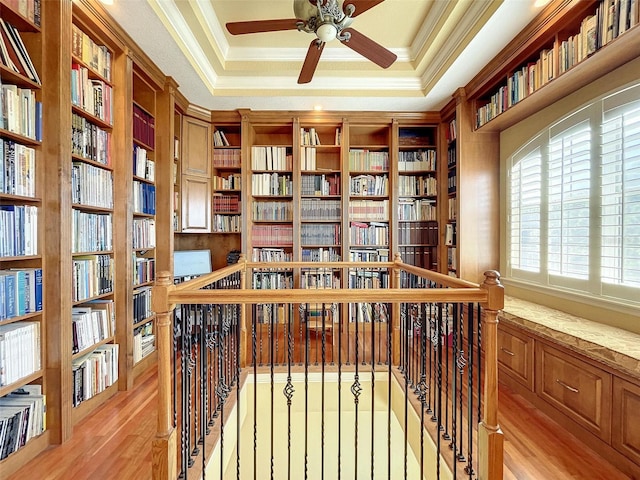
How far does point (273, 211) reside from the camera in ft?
12.7

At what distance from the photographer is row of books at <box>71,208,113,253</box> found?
2018mm

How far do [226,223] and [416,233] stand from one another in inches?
96.1

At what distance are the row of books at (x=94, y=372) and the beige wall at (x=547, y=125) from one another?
11.5 ft

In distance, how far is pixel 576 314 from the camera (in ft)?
7.65

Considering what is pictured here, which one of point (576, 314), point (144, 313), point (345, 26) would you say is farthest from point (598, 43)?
point (144, 313)

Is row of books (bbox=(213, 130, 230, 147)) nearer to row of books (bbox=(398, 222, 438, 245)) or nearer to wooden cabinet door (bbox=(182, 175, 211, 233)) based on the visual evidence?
wooden cabinet door (bbox=(182, 175, 211, 233))

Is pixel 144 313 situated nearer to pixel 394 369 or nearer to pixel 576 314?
pixel 394 369

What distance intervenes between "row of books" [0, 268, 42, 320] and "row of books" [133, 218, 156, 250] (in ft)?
3.07

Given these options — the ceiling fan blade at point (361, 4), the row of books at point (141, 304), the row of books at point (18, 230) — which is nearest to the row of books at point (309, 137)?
the ceiling fan blade at point (361, 4)

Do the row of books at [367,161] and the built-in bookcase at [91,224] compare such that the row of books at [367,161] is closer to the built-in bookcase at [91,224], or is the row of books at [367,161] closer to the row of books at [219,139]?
the row of books at [219,139]

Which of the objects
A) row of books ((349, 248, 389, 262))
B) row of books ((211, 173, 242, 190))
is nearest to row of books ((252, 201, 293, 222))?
row of books ((211, 173, 242, 190))

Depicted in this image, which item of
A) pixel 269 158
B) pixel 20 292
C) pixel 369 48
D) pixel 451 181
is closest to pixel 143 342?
pixel 20 292

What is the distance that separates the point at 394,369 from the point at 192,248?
9.71 ft

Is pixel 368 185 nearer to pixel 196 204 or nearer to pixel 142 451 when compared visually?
pixel 196 204
